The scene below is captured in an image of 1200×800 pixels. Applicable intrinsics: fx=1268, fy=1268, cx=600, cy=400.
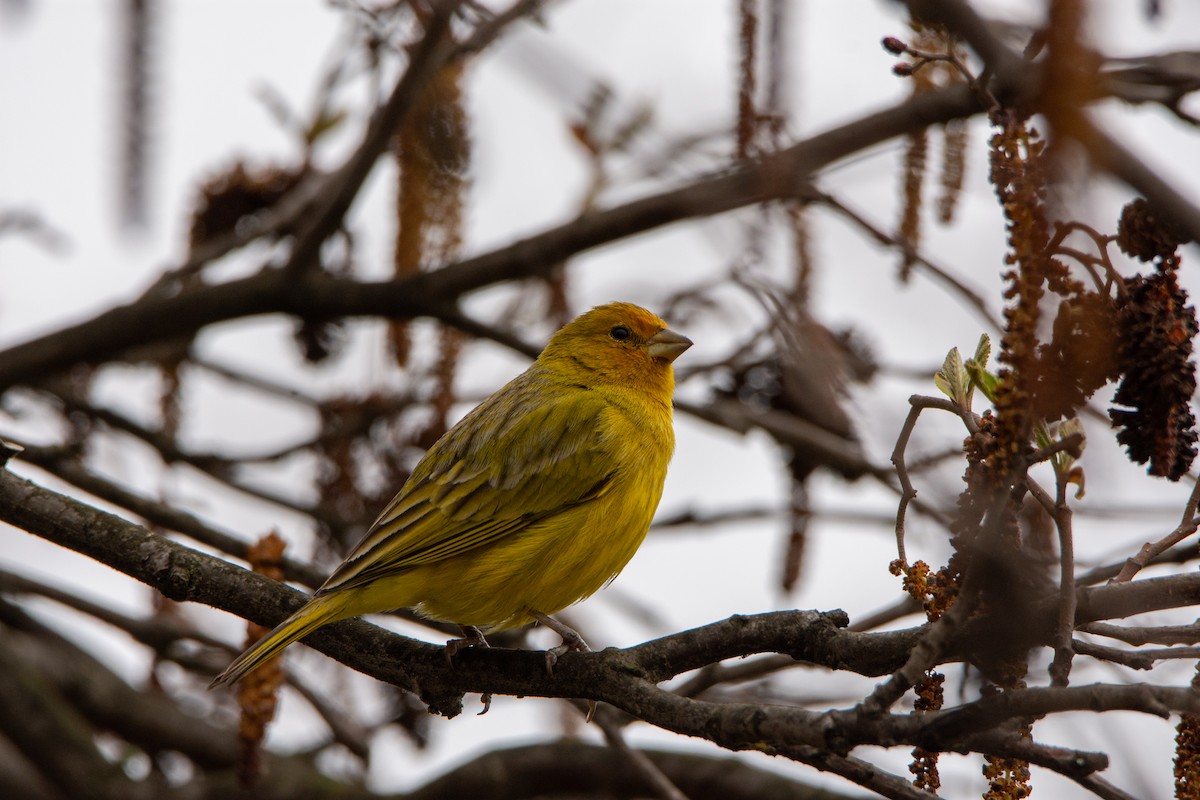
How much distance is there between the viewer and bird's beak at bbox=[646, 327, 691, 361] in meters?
5.39

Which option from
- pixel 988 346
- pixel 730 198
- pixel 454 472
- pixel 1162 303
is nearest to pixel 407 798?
pixel 454 472

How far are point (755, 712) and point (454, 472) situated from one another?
232cm

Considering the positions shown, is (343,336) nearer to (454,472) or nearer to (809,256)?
(454,472)

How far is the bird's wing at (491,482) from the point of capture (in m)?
4.16

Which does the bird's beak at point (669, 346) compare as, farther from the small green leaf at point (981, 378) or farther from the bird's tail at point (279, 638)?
the small green leaf at point (981, 378)

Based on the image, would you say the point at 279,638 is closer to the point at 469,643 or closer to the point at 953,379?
the point at 469,643

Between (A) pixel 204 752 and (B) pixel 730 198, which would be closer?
(B) pixel 730 198

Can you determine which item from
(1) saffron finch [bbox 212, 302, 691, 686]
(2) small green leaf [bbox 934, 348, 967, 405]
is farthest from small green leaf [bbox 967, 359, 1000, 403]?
(1) saffron finch [bbox 212, 302, 691, 686]

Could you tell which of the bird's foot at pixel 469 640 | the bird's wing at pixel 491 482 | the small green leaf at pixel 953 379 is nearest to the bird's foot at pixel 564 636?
the bird's foot at pixel 469 640

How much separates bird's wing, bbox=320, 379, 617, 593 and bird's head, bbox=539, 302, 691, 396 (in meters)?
0.41

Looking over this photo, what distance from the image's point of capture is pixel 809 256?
4.09m

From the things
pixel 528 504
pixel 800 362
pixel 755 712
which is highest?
pixel 528 504

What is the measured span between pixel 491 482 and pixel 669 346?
1267mm

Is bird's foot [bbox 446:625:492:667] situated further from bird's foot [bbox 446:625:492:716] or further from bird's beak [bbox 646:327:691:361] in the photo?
bird's beak [bbox 646:327:691:361]
